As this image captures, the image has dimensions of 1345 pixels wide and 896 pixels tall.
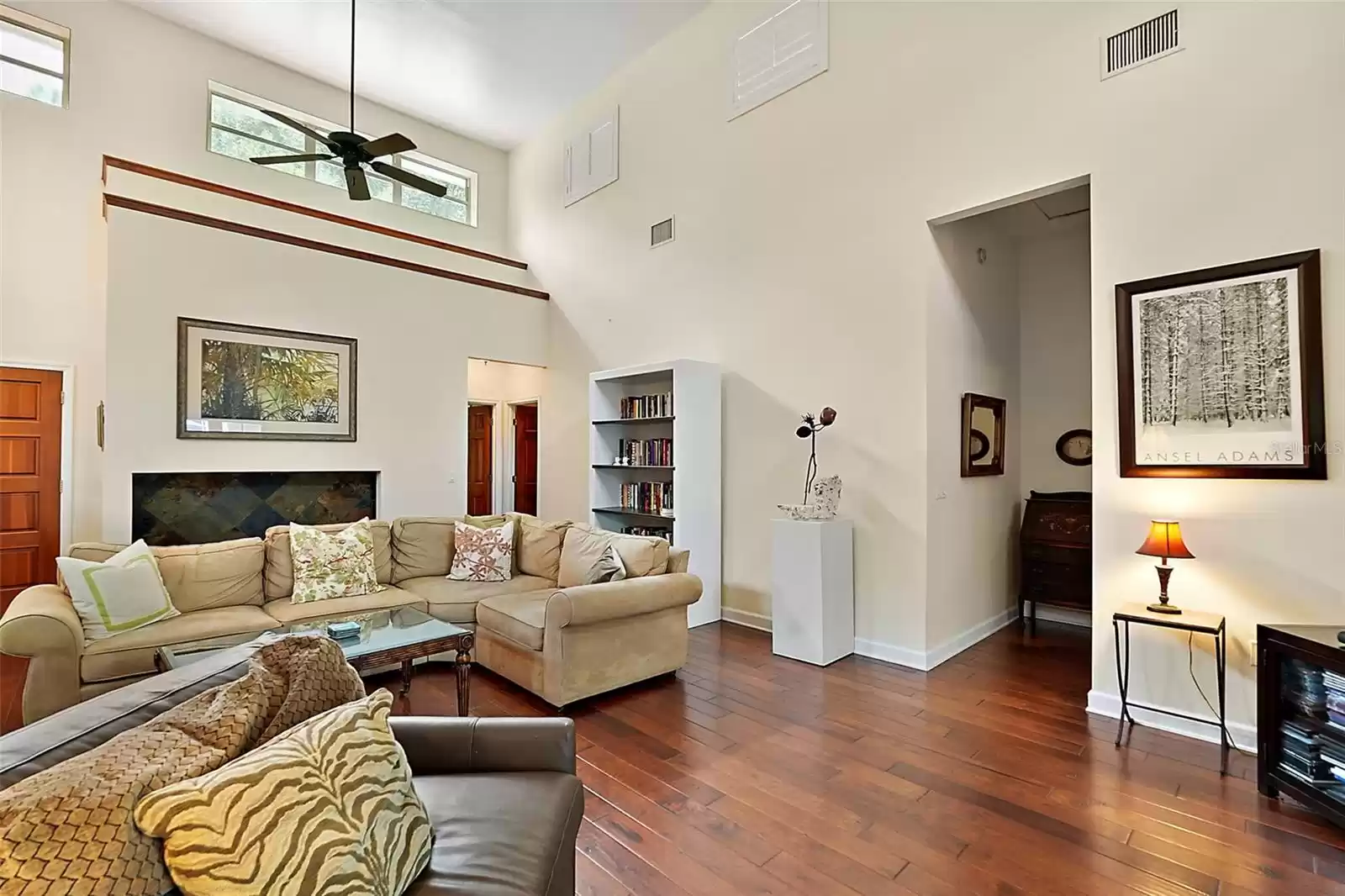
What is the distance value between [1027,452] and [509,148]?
23.2ft

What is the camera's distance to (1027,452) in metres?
5.50

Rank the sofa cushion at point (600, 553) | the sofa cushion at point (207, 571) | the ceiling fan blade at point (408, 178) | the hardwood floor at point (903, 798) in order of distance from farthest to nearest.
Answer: the ceiling fan blade at point (408, 178) → the sofa cushion at point (600, 553) → the sofa cushion at point (207, 571) → the hardwood floor at point (903, 798)

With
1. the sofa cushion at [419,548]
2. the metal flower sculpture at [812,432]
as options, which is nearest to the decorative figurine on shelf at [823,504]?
the metal flower sculpture at [812,432]

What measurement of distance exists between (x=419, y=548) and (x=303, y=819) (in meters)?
3.77

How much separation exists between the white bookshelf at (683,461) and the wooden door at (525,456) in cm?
297

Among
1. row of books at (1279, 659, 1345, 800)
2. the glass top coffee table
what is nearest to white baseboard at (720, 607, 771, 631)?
the glass top coffee table

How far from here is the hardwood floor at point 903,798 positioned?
204cm

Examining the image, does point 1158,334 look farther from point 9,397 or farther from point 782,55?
point 9,397

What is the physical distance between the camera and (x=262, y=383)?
5430 mm

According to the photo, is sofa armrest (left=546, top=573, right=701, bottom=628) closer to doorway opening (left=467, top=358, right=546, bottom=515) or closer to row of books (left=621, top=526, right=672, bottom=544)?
row of books (left=621, top=526, right=672, bottom=544)

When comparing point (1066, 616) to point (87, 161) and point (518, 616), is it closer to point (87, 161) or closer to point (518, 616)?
point (518, 616)

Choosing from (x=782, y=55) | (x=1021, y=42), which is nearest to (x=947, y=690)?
(x=1021, y=42)

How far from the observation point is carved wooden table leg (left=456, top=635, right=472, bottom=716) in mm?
3010

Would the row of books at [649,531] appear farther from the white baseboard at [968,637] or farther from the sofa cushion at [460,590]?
the white baseboard at [968,637]
